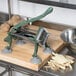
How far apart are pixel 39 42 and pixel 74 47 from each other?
0.19 m

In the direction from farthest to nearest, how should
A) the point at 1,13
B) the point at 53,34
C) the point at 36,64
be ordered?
the point at 1,13, the point at 53,34, the point at 36,64

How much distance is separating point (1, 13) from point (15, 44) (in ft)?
1.55

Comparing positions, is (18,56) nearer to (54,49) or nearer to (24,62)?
(24,62)

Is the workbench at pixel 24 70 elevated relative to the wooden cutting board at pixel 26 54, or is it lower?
lower

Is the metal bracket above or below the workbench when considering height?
above

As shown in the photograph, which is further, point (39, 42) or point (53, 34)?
point (53, 34)

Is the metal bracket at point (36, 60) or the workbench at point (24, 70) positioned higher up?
the metal bracket at point (36, 60)

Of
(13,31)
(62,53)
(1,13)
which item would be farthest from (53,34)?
(1,13)

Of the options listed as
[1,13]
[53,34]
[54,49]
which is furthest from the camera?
[1,13]

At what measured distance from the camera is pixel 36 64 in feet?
3.35

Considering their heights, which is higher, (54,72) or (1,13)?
(1,13)

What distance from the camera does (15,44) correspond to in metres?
1.18

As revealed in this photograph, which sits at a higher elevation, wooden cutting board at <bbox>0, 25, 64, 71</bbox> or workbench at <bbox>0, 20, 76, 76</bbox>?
wooden cutting board at <bbox>0, 25, 64, 71</bbox>

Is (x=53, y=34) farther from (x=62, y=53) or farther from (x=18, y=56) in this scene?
(x=18, y=56)
